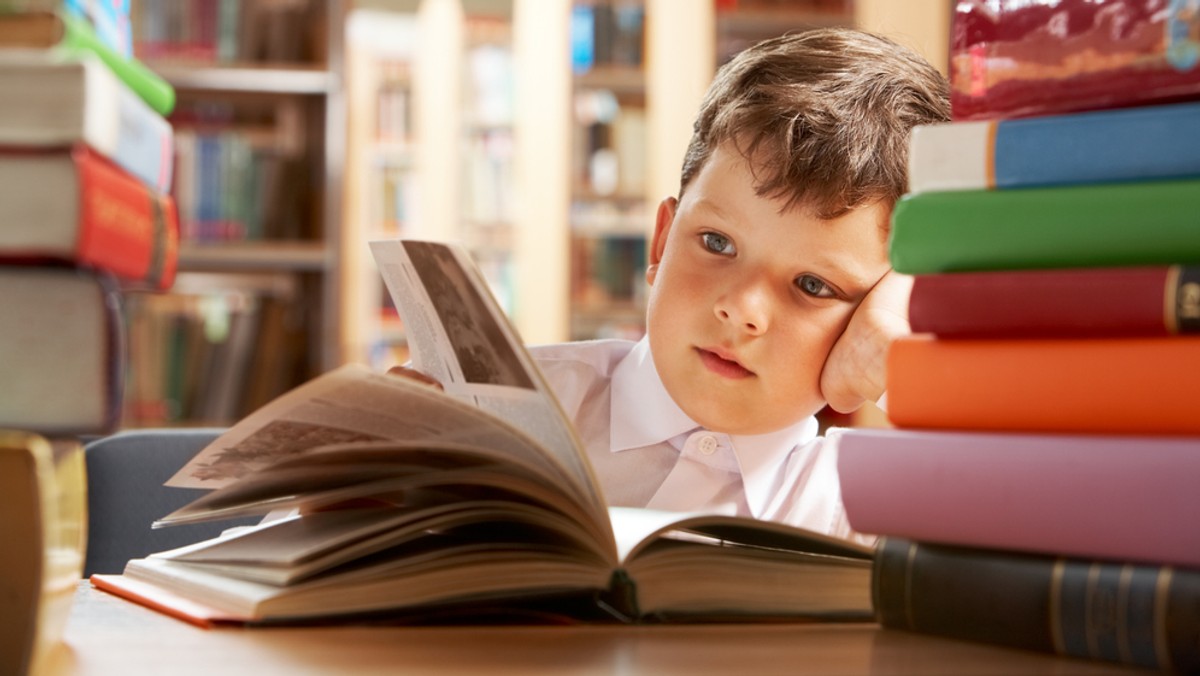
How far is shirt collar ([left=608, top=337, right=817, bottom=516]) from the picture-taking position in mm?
1176

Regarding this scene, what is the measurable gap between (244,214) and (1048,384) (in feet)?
8.90

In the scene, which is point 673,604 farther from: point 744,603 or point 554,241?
point 554,241

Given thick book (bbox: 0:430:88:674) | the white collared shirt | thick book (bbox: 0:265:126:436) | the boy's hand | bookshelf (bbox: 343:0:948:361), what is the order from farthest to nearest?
1. bookshelf (bbox: 343:0:948:361)
2. the white collared shirt
3. the boy's hand
4. thick book (bbox: 0:265:126:436)
5. thick book (bbox: 0:430:88:674)

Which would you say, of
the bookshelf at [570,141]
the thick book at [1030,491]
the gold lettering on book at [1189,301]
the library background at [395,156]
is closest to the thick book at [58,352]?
the thick book at [1030,491]

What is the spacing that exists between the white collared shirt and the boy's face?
0.19 feet

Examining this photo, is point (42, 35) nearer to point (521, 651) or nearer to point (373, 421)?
point (373, 421)

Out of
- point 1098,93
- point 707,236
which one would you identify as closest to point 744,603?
point 1098,93

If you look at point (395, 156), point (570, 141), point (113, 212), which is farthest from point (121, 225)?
point (395, 156)

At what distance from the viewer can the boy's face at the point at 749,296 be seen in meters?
1.05

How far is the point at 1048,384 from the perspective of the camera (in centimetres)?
55

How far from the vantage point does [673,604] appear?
626 mm

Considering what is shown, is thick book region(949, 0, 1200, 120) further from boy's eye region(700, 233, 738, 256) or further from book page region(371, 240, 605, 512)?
boy's eye region(700, 233, 738, 256)

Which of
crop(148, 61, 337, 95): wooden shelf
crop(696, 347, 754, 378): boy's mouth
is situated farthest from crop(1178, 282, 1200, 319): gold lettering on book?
crop(148, 61, 337, 95): wooden shelf

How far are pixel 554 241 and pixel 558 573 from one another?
3158 millimetres
